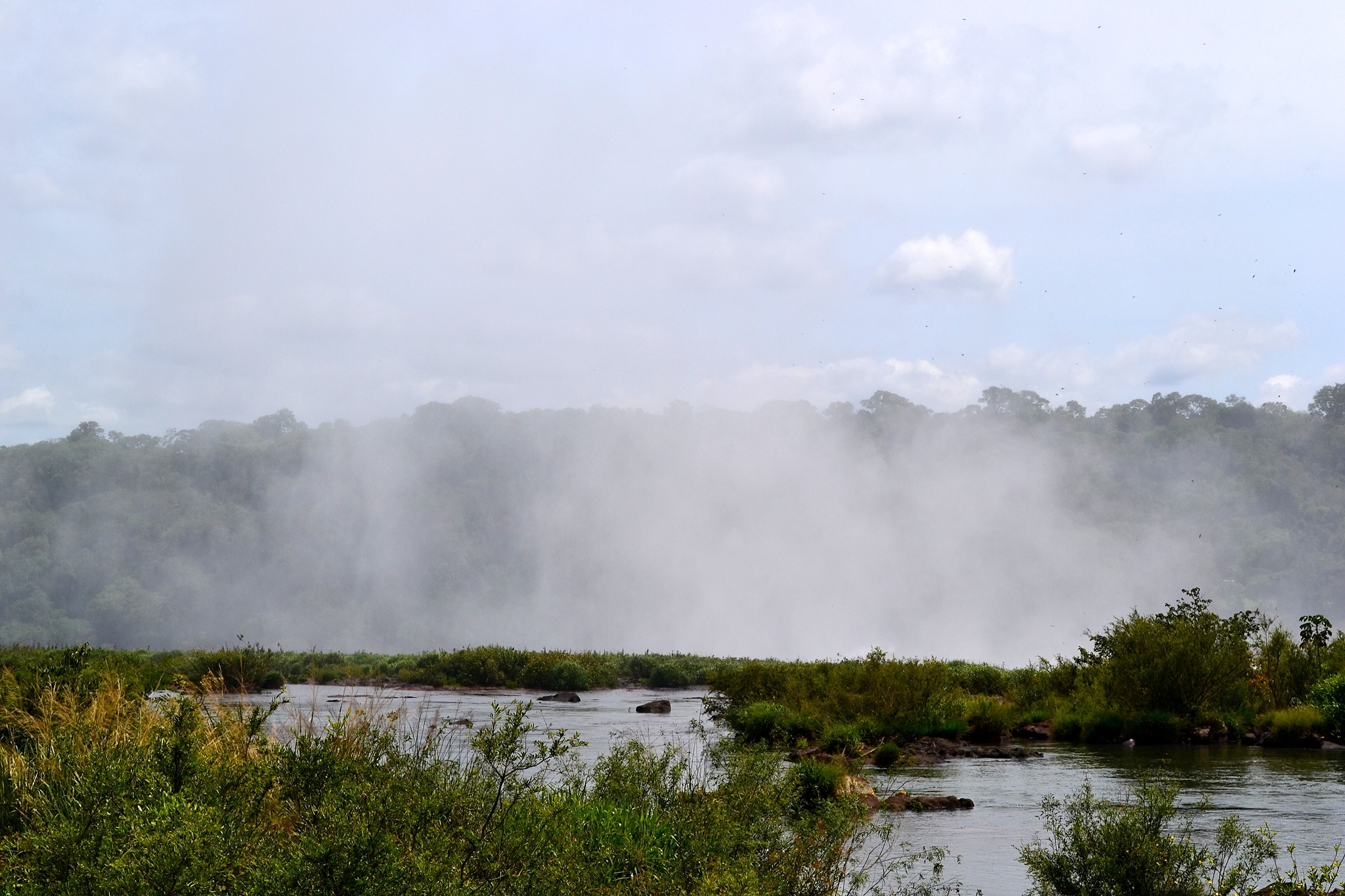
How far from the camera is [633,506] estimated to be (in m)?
114

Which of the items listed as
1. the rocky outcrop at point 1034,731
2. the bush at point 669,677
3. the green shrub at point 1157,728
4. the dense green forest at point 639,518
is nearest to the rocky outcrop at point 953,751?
the rocky outcrop at point 1034,731

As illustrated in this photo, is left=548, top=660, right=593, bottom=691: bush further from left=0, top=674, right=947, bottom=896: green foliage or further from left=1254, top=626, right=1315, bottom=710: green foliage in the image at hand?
left=0, top=674, right=947, bottom=896: green foliage

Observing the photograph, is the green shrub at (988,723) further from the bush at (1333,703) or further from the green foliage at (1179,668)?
the bush at (1333,703)

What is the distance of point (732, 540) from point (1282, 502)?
48.2 metres

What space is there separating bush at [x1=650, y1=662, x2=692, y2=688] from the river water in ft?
81.0

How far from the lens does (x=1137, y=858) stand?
7.29 m

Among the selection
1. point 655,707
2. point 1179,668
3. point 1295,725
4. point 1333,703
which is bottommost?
point 655,707

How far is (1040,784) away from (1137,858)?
1049 cm

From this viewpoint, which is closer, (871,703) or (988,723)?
(871,703)

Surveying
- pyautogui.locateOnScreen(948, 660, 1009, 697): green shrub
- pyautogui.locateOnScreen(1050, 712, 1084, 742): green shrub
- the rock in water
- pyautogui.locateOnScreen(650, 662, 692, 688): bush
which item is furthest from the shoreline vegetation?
pyautogui.locateOnScreen(650, 662, 692, 688): bush

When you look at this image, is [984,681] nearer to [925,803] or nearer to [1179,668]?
[1179,668]

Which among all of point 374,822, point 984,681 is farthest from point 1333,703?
point 374,822

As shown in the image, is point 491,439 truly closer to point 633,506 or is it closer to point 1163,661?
point 633,506

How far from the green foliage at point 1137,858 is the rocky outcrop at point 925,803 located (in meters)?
6.87
